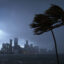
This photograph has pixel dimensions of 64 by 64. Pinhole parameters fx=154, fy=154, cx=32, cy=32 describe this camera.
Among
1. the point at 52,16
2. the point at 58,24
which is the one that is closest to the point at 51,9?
the point at 52,16

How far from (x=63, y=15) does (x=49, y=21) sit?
0.91 meters

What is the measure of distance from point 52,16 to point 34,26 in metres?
1.28

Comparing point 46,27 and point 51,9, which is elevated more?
point 51,9

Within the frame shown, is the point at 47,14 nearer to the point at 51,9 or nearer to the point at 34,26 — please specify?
the point at 51,9

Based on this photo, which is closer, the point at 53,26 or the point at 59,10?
the point at 59,10

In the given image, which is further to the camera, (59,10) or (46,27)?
(46,27)

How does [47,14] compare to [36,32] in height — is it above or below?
above

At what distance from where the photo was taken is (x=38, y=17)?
8.66 meters

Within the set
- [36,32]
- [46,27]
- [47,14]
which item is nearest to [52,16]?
[47,14]

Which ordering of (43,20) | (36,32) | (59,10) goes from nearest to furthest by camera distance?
(59,10) < (43,20) < (36,32)

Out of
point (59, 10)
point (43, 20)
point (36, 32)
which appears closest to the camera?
point (59, 10)

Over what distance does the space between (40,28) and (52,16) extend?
1100mm

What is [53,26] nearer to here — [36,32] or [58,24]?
[58,24]

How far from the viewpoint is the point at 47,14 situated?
849 cm
